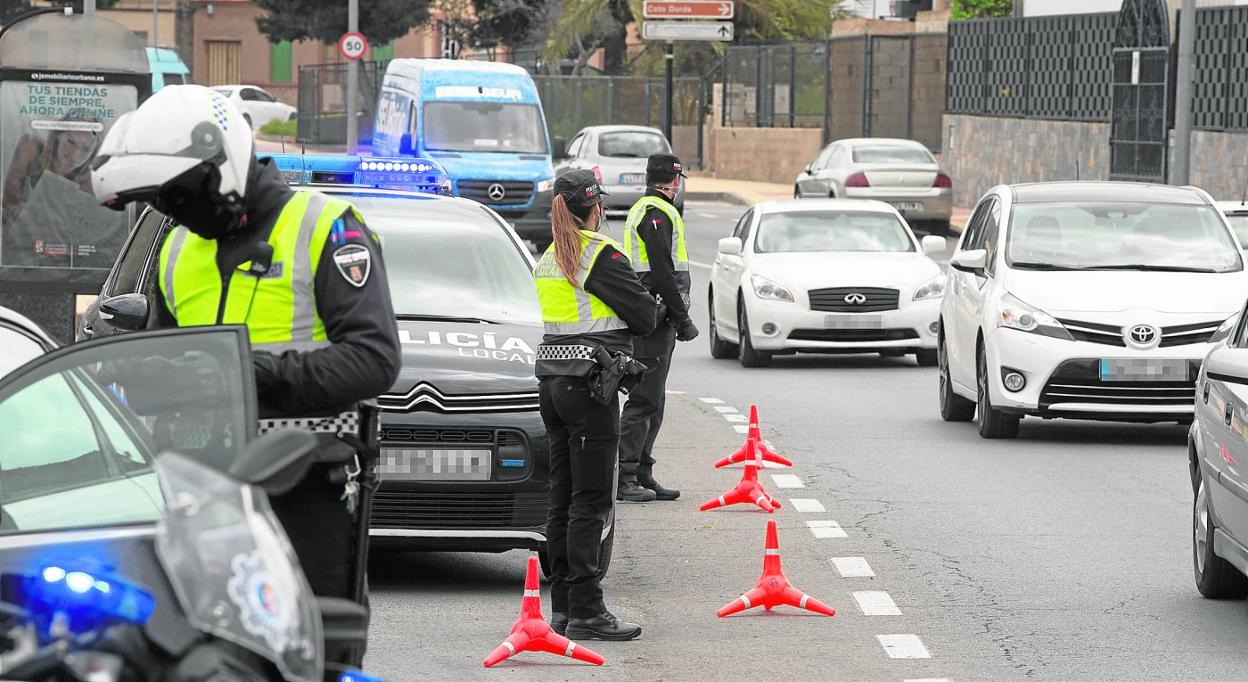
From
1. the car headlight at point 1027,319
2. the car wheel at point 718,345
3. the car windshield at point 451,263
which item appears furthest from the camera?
the car wheel at point 718,345

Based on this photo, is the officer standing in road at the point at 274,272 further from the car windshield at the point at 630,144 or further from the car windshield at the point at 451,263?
the car windshield at the point at 630,144

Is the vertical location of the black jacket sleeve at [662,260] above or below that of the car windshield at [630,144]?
above

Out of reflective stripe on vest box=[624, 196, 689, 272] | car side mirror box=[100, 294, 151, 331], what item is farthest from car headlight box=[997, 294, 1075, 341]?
car side mirror box=[100, 294, 151, 331]

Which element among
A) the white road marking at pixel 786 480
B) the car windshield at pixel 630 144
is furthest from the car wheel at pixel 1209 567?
the car windshield at pixel 630 144

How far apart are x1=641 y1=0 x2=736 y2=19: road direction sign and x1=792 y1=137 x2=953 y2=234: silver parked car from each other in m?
17.4

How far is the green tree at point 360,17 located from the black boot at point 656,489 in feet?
203

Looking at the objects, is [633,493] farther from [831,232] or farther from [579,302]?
[831,232]

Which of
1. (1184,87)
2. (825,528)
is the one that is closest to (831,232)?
(825,528)

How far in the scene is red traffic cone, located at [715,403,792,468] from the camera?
12.5 metres

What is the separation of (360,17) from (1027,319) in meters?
60.8

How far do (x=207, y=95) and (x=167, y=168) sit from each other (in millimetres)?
291

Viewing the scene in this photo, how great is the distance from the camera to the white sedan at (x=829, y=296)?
1936 centimetres

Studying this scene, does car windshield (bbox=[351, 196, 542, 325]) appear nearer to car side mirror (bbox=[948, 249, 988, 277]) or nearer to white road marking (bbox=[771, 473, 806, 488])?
white road marking (bbox=[771, 473, 806, 488])

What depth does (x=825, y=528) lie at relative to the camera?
11250 millimetres
